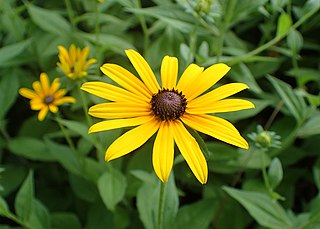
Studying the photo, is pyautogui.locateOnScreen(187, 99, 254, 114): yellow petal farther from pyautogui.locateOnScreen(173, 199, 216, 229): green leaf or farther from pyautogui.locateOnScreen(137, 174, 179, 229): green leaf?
pyautogui.locateOnScreen(173, 199, 216, 229): green leaf

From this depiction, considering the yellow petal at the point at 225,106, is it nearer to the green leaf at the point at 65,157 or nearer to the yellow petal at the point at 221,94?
the yellow petal at the point at 221,94

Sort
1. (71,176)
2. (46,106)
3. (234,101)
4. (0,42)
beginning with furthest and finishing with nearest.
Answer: (0,42) < (71,176) < (46,106) < (234,101)

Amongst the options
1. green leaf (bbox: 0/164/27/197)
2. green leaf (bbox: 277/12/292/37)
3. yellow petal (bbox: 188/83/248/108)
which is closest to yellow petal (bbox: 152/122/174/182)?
yellow petal (bbox: 188/83/248/108)

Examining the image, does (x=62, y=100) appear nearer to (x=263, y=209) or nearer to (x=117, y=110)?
(x=117, y=110)

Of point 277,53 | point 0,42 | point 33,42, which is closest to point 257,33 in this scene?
point 277,53

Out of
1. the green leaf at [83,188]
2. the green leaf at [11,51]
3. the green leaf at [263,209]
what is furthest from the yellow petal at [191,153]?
the green leaf at [11,51]

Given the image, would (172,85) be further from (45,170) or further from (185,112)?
(45,170)

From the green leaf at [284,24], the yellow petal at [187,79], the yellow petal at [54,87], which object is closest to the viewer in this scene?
the yellow petal at [187,79]
